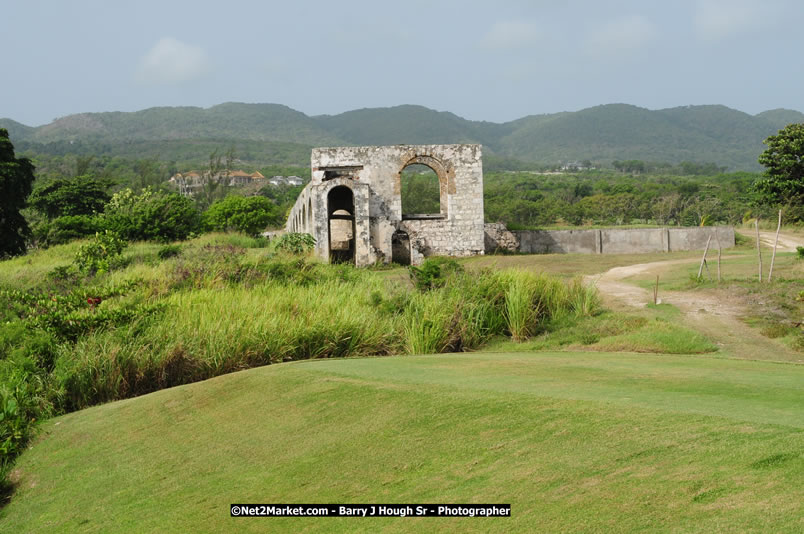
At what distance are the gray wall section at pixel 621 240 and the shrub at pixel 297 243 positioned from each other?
28.4 feet

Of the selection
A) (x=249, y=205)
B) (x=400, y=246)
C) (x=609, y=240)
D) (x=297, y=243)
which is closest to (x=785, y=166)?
(x=609, y=240)

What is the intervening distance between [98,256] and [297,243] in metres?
7.91

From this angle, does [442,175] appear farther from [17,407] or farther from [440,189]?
[17,407]

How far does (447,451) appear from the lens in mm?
4086

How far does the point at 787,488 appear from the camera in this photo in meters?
2.93

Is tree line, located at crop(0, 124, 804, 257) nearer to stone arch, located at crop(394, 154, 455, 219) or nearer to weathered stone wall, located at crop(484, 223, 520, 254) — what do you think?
weathered stone wall, located at crop(484, 223, 520, 254)

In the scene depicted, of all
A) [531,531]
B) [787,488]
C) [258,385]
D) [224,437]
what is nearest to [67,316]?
[258,385]

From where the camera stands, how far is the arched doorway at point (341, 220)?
31.3 meters

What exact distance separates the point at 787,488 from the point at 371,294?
33.2 ft

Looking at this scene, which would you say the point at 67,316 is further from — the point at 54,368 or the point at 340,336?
the point at 340,336
